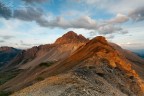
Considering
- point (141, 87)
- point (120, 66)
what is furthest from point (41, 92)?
point (120, 66)

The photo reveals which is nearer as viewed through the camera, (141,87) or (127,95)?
(127,95)

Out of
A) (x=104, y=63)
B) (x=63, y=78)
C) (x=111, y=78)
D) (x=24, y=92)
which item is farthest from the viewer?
(x=104, y=63)

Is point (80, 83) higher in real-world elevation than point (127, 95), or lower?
higher

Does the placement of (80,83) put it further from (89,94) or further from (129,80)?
(129,80)

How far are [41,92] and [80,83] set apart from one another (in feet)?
18.1

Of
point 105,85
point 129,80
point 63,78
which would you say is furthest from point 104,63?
point 63,78

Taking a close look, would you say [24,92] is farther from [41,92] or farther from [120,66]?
[120,66]

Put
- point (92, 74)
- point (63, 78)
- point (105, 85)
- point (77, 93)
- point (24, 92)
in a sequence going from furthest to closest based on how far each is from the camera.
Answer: point (92, 74) → point (105, 85) → point (63, 78) → point (24, 92) → point (77, 93)

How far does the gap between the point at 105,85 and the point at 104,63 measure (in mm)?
17528

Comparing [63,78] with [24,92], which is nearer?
[24,92]

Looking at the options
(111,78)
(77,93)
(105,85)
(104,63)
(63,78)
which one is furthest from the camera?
(104,63)

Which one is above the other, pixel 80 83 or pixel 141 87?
pixel 80 83

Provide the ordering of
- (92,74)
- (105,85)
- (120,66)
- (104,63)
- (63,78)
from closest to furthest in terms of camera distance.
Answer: (63,78)
(105,85)
(92,74)
(104,63)
(120,66)

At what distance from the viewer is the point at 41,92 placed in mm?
36000
